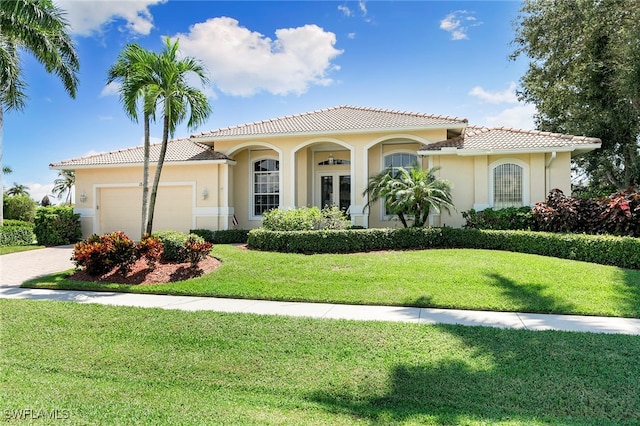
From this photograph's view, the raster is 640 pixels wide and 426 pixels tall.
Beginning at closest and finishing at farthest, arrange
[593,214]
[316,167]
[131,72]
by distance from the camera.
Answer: [593,214] < [131,72] < [316,167]

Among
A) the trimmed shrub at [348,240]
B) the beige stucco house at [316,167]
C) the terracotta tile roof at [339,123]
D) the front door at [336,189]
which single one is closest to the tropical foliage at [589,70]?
the beige stucco house at [316,167]

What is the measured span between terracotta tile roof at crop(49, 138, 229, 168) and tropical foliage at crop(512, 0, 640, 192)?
17.6 meters

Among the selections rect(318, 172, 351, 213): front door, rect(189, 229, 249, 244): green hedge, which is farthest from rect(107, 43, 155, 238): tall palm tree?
rect(318, 172, 351, 213): front door

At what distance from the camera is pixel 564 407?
3.71 metres

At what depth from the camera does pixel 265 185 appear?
1878 cm

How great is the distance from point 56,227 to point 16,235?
241 cm

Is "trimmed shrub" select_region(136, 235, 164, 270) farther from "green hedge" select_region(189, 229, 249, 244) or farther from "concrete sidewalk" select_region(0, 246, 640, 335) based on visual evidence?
"green hedge" select_region(189, 229, 249, 244)

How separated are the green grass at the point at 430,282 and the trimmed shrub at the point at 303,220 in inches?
85.1

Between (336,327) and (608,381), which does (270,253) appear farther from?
(608,381)

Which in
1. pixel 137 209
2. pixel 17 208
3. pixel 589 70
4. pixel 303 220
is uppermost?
pixel 589 70

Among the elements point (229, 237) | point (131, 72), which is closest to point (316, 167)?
point (229, 237)

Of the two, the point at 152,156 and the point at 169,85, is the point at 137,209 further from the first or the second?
the point at 169,85

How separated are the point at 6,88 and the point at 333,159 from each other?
1279 cm

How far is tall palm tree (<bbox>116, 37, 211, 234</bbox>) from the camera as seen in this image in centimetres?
1219
